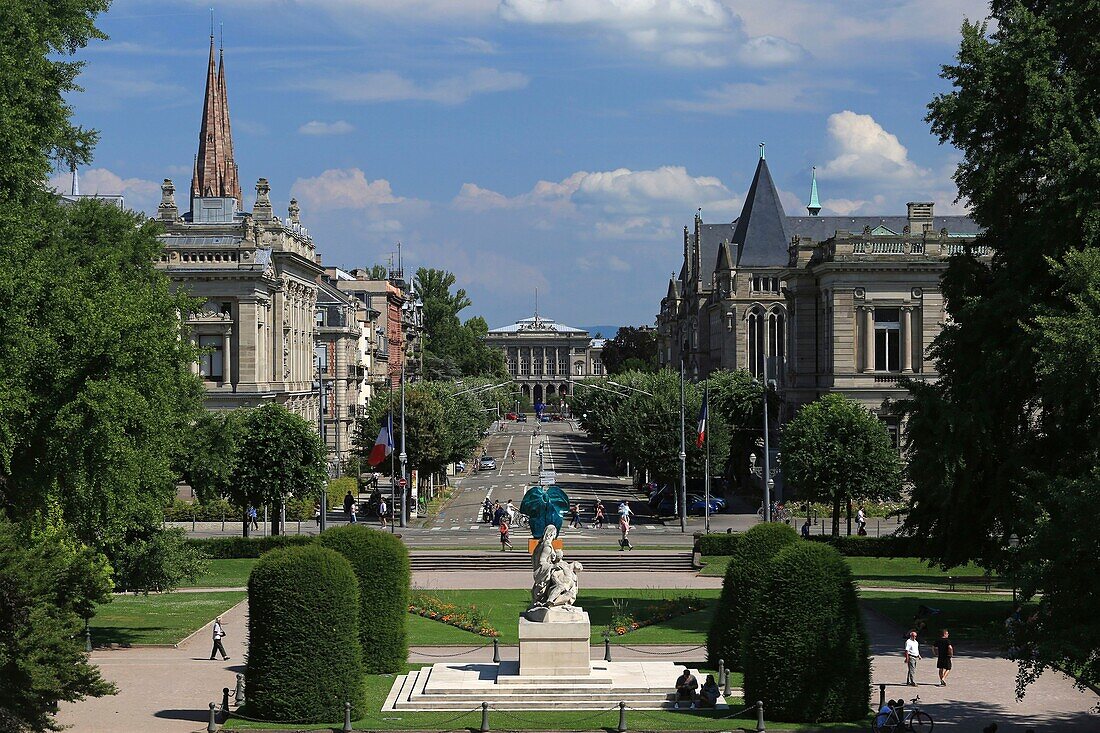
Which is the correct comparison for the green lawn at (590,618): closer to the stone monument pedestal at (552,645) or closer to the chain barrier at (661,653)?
the chain barrier at (661,653)

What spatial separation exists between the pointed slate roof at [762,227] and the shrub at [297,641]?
91239mm

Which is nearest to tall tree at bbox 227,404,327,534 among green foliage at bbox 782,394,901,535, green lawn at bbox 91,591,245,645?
green lawn at bbox 91,591,245,645

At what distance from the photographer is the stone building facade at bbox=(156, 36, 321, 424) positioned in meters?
79.8

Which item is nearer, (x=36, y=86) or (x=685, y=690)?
(x=685, y=690)

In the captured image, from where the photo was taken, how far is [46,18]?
3762cm

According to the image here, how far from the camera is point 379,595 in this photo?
34844mm

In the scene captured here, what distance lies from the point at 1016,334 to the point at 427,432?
166ft

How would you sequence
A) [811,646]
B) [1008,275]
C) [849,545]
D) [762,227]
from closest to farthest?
1. [811,646]
2. [1008,275]
3. [849,545]
4. [762,227]

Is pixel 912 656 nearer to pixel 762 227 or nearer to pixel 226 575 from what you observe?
pixel 226 575

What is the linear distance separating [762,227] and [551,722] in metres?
94.8

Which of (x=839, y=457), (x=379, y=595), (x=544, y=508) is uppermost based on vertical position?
(x=839, y=457)

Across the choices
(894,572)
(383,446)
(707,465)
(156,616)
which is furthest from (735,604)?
(707,465)

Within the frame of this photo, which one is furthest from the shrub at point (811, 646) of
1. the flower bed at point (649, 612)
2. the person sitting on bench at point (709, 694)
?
the flower bed at point (649, 612)

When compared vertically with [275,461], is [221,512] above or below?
below
